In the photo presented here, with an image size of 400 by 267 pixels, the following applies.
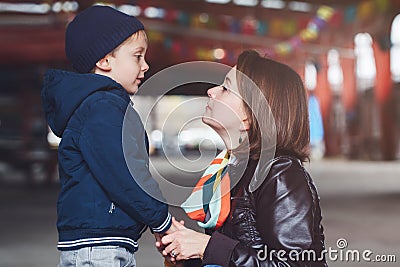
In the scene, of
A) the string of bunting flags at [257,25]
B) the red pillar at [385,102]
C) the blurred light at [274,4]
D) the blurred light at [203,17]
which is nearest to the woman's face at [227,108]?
the string of bunting flags at [257,25]

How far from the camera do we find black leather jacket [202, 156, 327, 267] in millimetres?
1358

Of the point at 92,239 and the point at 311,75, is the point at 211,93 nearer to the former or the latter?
the point at 92,239

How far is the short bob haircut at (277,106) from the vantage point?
4.75ft

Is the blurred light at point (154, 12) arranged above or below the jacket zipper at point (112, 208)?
below

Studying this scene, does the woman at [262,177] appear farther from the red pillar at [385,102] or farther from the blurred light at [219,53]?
the blurred light at [219,53]

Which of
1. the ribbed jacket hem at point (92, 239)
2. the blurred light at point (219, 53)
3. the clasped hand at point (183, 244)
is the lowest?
the blurred light at point (219, 53)

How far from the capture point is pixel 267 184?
139cm

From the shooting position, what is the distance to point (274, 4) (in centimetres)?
1794

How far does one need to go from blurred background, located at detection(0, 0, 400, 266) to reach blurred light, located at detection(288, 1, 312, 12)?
0.04 m

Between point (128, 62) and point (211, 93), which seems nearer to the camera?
point (211, 93)

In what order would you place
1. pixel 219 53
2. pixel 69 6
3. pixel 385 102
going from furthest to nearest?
pixel 219 53 < pixel 385 102 < pixel 69 6

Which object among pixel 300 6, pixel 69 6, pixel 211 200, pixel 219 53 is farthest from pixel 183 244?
pixel 219 53

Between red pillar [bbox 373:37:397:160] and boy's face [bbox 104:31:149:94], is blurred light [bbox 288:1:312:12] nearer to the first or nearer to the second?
red pillar [bbox 373:37:397:160]

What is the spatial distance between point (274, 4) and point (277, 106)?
16891mm
